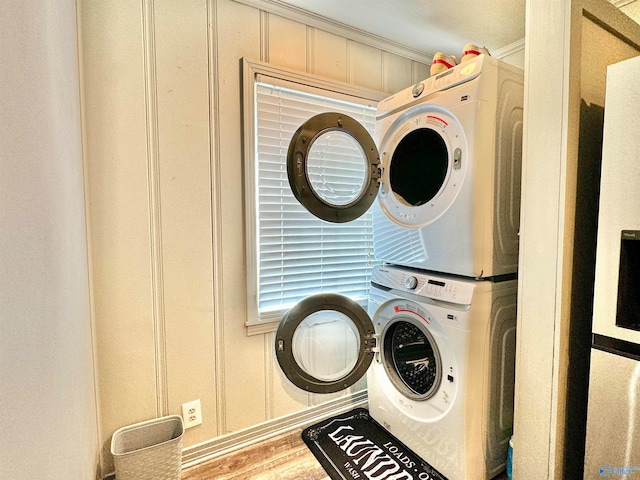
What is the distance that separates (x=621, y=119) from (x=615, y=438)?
93cm

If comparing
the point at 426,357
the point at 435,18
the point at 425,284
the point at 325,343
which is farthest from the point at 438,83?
the point at 325,343

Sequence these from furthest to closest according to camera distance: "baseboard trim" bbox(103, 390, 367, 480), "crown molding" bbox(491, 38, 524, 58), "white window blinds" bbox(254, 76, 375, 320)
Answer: "crown molding" bbox(491, 38, 524, 58), "white window blinds" bbox(254, 76, 375, 320), "baseboard trim" bbox(103, 390, 367, 480)

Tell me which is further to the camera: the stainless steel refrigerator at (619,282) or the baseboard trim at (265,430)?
the baseboard trim at (265,430)

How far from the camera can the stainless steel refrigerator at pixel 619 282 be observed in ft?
2.97

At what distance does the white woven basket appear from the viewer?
52.2 inches

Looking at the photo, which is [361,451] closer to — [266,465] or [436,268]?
[266,465]

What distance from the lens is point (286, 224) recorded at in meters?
1.82

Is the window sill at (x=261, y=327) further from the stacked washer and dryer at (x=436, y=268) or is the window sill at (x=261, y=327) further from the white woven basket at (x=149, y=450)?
the white woven basket at (x=149, y=450)

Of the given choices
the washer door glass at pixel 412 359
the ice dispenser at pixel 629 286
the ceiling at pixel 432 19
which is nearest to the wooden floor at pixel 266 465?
the washer door glass at pixel 412 359

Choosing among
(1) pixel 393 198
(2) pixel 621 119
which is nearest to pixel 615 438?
(2) pixel 621 119

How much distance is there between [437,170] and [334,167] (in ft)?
1.62

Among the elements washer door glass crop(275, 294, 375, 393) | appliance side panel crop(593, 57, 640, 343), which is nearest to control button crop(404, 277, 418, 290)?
washer door glass crop(275, 294, 375, 393)

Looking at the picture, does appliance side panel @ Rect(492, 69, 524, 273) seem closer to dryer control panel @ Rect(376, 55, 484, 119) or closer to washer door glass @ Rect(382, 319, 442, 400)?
dryer control panel @ Rect(376, 55, 484, 119)

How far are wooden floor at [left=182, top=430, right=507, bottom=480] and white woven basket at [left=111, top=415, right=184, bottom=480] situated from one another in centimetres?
20
